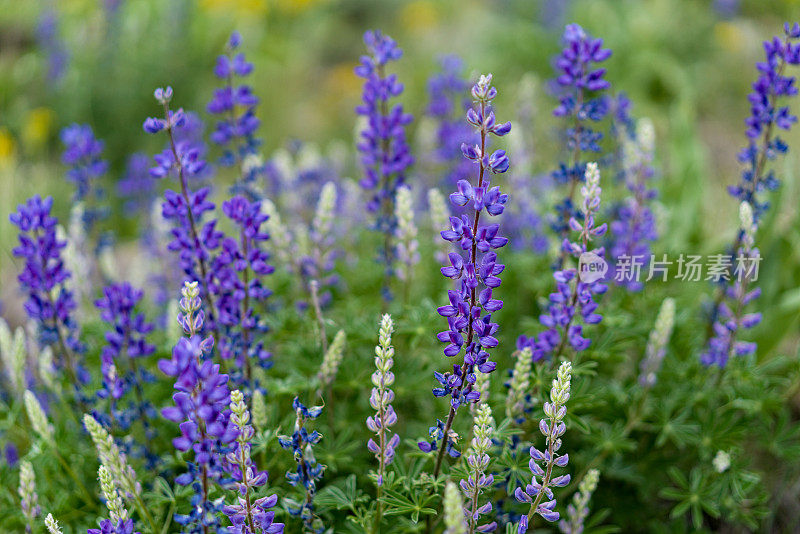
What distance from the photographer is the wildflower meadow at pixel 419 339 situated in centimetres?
195

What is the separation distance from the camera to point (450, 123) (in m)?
4.19

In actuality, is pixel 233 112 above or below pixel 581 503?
above

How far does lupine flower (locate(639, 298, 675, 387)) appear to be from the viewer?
8.45ft

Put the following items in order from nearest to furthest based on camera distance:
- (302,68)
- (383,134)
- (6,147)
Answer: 1. (383,134)
2. (6,147)
3. (302,68)

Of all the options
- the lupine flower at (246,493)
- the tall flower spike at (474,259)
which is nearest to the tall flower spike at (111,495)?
the lupine flower at (246,493)

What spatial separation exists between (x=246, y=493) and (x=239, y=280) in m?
0.86

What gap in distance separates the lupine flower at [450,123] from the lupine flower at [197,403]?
2.37m

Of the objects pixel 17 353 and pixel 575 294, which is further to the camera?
pixel 17 353

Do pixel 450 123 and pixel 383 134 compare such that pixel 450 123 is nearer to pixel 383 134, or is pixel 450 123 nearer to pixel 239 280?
pixel 383 134

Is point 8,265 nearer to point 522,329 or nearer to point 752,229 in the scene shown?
point 522,329

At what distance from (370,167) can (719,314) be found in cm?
166

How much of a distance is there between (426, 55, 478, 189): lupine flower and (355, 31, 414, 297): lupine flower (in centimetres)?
78

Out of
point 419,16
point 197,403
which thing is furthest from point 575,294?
point 419,16

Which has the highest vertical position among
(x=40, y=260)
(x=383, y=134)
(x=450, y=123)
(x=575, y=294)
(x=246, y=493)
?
(x=450, y=123)
